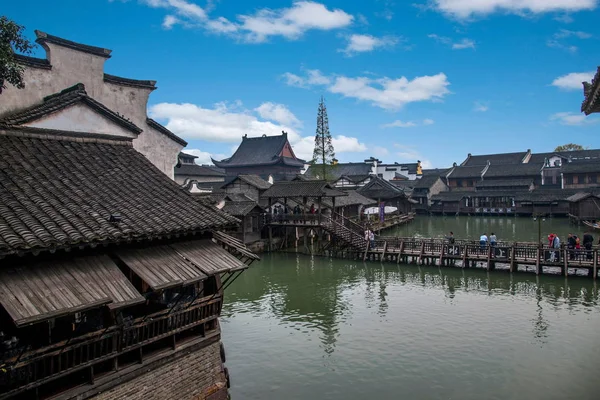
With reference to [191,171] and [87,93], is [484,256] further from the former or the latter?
[191,171]

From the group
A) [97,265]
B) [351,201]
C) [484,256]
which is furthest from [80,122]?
[351,201]

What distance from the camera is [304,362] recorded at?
49.1ft

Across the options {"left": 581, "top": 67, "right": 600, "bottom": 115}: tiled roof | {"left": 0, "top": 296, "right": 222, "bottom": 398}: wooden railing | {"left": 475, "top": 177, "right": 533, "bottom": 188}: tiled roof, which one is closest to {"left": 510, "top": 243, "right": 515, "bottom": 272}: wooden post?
{"left": 581, "top": 67, "right": 600, "bottom": 115}: tiled roof

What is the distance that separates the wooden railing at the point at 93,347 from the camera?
725 centimetres

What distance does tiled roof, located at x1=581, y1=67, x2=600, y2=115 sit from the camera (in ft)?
37.7

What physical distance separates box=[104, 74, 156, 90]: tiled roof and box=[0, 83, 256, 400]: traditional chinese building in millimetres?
1562

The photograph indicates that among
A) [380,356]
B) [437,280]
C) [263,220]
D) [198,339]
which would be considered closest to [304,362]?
[380,356]

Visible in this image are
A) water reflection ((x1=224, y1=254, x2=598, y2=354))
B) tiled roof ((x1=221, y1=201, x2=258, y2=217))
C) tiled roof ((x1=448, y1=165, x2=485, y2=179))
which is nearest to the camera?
water reflection ((x1=224, y1=254, x2=598, y2=354))

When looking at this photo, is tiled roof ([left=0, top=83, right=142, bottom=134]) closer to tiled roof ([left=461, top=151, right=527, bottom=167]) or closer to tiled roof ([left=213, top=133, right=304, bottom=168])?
tiled roof ([left=213, top=133, right=304, bottom=168])

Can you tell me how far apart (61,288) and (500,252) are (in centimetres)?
2708

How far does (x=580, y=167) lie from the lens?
68438 millimetres

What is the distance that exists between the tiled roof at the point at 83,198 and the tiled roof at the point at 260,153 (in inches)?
2274

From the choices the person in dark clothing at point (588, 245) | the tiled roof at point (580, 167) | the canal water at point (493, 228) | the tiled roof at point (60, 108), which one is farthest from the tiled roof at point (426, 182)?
the tiled roof at point (60, 108)

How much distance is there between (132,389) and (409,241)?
26256 millimetres
